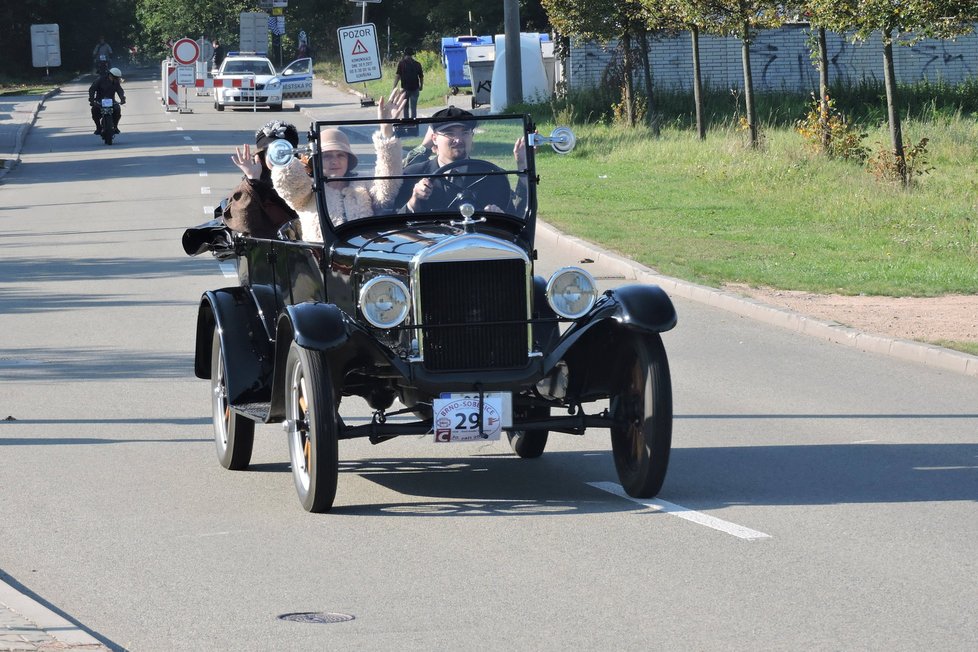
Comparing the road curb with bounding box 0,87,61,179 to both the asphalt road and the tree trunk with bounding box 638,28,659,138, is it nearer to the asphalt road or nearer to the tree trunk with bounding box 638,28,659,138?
the tree trunk with bounding box 638,28,659,138

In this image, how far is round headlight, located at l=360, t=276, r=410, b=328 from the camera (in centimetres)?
734

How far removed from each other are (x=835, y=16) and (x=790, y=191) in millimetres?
3047

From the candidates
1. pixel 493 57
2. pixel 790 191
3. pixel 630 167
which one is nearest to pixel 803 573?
pixel 790 191

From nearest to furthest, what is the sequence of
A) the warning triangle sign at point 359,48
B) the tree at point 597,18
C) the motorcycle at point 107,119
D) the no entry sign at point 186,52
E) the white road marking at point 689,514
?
1. the white road marking at point 689,514
2. the tree at point 597,18
3. the motorcycle at point 107,119
4. the warning triangle sign at point 359,48
5. the no entry sign at point 186,52

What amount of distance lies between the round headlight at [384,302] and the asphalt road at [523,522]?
94 cm

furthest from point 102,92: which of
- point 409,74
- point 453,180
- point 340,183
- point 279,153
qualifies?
point 279,153

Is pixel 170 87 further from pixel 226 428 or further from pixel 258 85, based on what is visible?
pixel 226 428

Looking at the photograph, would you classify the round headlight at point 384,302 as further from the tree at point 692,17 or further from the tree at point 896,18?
the tree at point 692,17

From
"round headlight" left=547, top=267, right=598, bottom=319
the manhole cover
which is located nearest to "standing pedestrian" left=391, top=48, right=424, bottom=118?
"round headlight" left=547, top=267, right=598, bottom=319

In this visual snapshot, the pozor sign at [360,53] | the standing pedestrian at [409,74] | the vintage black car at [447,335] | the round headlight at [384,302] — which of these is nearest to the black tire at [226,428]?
the vintage black car at [447,335]

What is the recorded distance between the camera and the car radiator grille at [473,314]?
738 centimetres

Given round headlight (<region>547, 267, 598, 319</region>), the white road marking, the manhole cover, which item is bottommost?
the white road marking

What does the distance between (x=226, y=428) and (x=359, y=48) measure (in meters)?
33.9

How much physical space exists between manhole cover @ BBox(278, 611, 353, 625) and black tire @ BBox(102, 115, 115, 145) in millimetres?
34473
